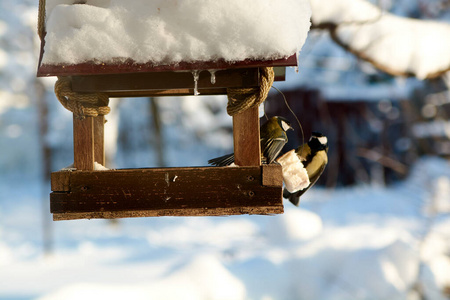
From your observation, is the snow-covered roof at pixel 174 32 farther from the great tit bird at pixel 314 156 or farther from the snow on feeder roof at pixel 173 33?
the great tit bird at pixel 314 156

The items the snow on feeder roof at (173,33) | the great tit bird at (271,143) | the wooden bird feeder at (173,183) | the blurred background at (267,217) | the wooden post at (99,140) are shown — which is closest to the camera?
the snow on feeder roof at (173,33)

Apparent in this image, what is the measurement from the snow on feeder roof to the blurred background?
2332 millimetres

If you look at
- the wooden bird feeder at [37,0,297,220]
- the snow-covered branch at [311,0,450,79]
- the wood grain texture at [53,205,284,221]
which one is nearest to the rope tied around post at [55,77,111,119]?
the wooden bird feeder at [37,0,297,220]

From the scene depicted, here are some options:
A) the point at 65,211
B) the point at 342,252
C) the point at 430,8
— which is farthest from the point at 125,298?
the point at 430,8

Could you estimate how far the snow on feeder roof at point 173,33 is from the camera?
1185 mm

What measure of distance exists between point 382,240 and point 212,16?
5784 mm

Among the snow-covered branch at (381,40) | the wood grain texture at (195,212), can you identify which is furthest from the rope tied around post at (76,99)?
the snow-covered branch at (381,40)

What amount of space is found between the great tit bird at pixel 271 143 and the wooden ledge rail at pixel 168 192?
0.12m

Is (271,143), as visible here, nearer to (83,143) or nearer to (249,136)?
(249,136)

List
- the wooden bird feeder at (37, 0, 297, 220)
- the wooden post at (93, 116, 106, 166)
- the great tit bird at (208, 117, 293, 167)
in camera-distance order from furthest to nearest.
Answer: the wooden post at (93, 116, 106, 166)
the great tit bird at (208, 117, 293, 167)
the wooden bird feeder at (37, 0, 297, 220)

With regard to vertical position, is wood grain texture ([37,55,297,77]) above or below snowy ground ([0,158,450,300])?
above

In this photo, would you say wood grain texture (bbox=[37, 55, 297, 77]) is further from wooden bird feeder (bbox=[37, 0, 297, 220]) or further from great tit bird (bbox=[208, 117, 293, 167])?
great tit bird (bbox=[208, 117, 293, 167])

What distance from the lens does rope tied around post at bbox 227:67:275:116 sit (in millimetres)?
1272

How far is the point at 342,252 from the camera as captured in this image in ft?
17.0
